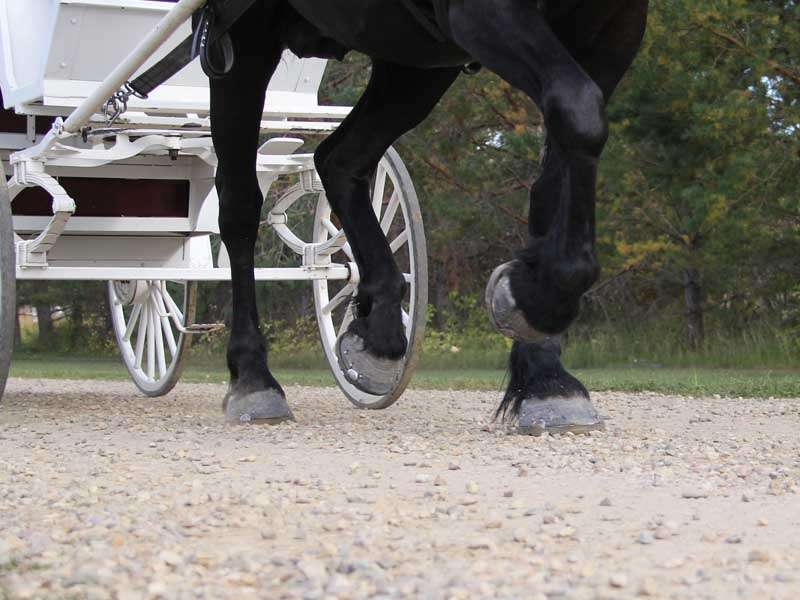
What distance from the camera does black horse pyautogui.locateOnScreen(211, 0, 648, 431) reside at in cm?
343

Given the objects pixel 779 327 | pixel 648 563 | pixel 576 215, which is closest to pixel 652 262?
pixel 779 327

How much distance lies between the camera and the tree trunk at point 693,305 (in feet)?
37.9

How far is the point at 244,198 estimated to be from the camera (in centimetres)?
512

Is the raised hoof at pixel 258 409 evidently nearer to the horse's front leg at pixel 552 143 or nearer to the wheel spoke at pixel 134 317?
the horse's front leg at pixel 552 143

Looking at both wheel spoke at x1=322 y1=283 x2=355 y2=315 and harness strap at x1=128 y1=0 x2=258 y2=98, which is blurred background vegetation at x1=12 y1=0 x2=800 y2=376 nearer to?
wheel spoke at x1=322 y1=283 x2=355 y2=315

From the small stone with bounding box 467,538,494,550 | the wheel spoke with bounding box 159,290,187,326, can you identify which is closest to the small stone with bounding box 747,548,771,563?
the small stone with bounding box 467,538,494,550

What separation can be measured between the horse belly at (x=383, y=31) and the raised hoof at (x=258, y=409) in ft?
4.42

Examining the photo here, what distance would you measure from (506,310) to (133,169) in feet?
10.8

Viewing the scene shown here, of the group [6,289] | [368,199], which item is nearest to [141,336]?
[6,289]

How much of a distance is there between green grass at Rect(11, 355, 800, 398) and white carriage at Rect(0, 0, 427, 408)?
1.01 metres

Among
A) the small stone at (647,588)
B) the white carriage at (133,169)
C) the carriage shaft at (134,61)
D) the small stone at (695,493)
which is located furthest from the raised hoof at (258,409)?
the small stone at (647,588)

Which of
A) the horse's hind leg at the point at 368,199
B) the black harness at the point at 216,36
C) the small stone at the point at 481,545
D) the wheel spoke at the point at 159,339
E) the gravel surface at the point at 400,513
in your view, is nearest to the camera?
the gravel surface at the point at 400,513

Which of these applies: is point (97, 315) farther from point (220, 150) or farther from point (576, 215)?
point (576, 215)

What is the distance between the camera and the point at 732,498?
2908 mm
